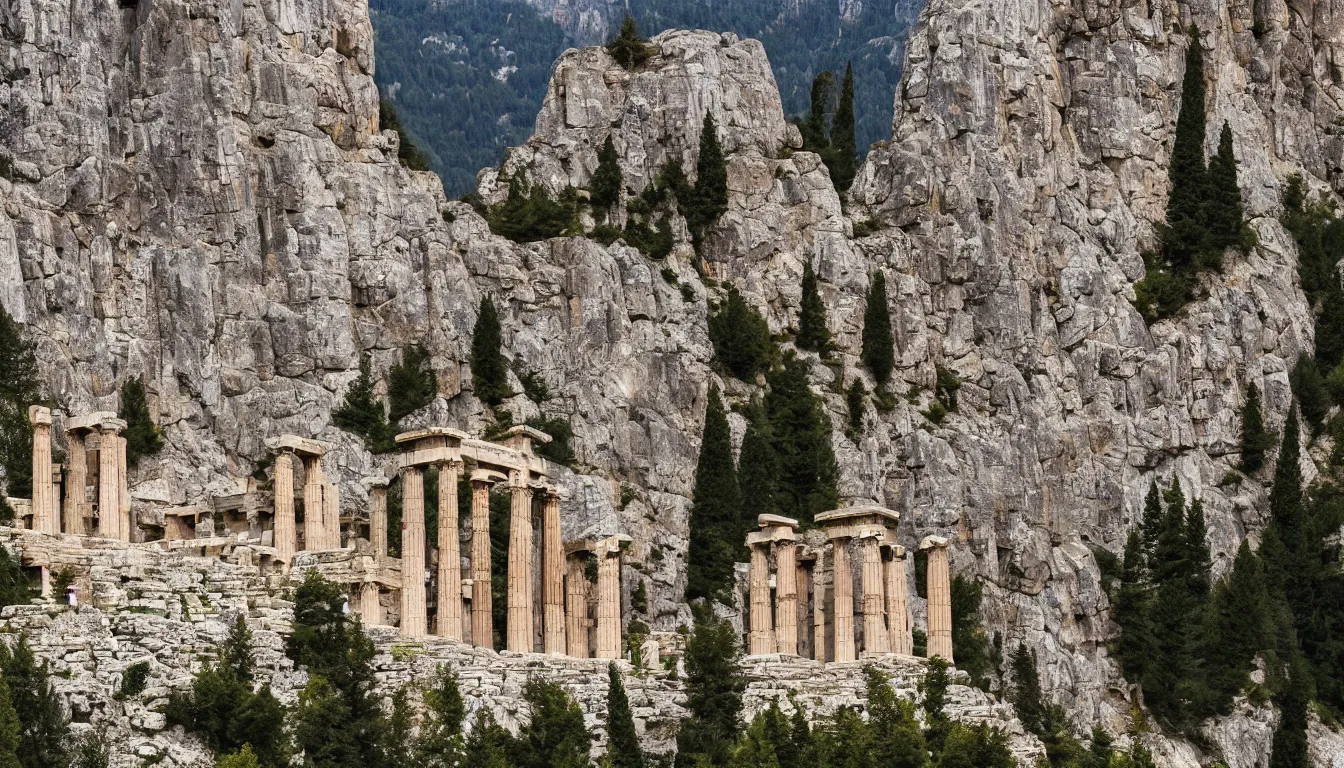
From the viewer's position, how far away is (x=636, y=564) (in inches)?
6122

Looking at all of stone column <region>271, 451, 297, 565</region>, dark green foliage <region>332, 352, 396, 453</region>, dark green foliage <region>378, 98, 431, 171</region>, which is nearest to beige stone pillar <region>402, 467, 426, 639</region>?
stone column <region>271, 451, 297, 565</region>

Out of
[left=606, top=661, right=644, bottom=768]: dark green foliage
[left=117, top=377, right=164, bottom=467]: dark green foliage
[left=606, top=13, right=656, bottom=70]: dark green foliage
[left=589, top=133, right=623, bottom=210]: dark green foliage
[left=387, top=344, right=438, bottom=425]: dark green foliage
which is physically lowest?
[left=606, top=661, right=644, bottom=768]: dark green foliage

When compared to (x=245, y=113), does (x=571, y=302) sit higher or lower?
lower

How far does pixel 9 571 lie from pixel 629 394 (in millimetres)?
66951

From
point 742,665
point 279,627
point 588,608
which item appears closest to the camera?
point 279,627

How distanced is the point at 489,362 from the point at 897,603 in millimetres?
45671

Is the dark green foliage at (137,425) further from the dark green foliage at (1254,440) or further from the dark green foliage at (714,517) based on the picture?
the dark green foliage at (1254,440)

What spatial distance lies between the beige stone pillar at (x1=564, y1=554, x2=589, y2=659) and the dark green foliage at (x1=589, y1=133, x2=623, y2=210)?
2415 inches

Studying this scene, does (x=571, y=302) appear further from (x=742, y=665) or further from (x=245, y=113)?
(x=742, y=665)

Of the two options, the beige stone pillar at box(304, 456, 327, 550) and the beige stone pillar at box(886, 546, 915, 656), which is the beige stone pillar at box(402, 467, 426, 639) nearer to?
the beige stone pillar at box(304, 456, 327, 550)

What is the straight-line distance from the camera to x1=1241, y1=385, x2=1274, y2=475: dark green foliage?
604 ft

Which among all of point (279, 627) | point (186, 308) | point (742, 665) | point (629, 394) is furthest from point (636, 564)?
point (279, 627)

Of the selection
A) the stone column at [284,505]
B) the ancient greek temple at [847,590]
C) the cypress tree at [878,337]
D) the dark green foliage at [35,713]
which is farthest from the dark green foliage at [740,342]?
the dark green foliage at [35,713]

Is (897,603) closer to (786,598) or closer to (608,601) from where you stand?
(786,598)
